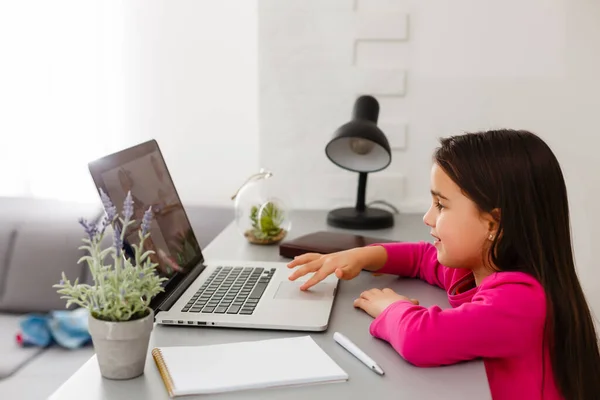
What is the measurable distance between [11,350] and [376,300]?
55.2 inches

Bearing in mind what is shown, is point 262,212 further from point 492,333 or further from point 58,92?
point 58,92

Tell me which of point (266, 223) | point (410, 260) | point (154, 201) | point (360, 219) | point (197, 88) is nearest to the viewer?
point (154, 201)

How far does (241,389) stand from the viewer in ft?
2.96

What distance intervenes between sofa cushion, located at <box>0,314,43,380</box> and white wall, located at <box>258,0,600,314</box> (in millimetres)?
954

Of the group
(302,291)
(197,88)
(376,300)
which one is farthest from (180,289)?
(197,88)

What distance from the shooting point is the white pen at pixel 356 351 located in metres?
0.96

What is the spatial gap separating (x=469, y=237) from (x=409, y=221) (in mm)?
897

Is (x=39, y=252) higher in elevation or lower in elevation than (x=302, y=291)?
lower

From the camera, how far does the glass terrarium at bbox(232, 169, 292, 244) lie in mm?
1703

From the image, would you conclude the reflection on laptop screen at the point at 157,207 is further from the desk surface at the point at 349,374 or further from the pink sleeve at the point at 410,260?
the pink sleeve at the point at 410,260

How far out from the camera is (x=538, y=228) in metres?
1.10

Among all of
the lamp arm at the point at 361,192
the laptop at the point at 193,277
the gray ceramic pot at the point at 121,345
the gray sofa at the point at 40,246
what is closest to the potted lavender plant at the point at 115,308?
the gray ceramic pot at the point at 121,345

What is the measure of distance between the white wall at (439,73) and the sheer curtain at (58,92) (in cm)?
65

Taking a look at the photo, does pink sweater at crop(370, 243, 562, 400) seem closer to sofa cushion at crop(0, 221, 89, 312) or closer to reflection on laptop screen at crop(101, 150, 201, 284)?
reflection on laptop screen at crop(101, 150, 201, 284)
